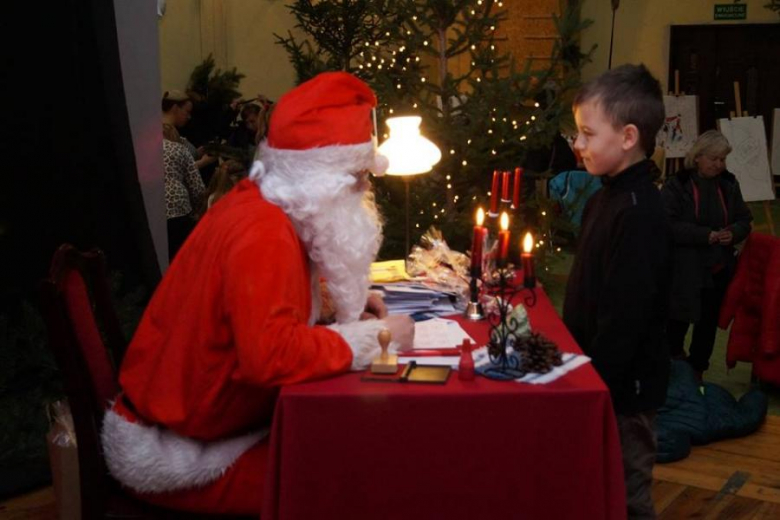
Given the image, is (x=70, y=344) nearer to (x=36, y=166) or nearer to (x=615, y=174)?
(x=615, y=174)

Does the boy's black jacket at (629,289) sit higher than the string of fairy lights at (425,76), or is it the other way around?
the string of fairy lights at (425,76)

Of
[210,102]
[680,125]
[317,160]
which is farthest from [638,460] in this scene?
[680,125]

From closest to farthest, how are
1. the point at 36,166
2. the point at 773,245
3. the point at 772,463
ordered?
the point at 772,463 < the point at 36,166 < the point at 773,245

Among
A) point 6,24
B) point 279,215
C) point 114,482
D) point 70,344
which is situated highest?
point 6,24

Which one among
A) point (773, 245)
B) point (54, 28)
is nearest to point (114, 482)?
point (54, 28)

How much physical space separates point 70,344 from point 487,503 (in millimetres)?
1096

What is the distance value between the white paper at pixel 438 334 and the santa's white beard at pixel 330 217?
24cm

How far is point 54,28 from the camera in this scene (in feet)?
15.7

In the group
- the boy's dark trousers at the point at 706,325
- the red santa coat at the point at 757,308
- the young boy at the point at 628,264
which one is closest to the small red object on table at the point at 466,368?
the young boy at the point at 628,264

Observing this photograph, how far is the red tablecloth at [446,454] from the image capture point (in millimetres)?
2182

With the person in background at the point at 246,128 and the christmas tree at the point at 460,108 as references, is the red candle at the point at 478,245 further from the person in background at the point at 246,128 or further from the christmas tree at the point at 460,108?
the person in background at the point at 246,128

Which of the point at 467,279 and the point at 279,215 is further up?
the point at 279,215

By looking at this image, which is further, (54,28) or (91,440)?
(54,28)

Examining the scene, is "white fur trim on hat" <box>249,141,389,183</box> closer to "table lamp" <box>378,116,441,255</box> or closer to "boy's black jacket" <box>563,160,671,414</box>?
"boy's black jacket" <box>563,160,671,414</box>
